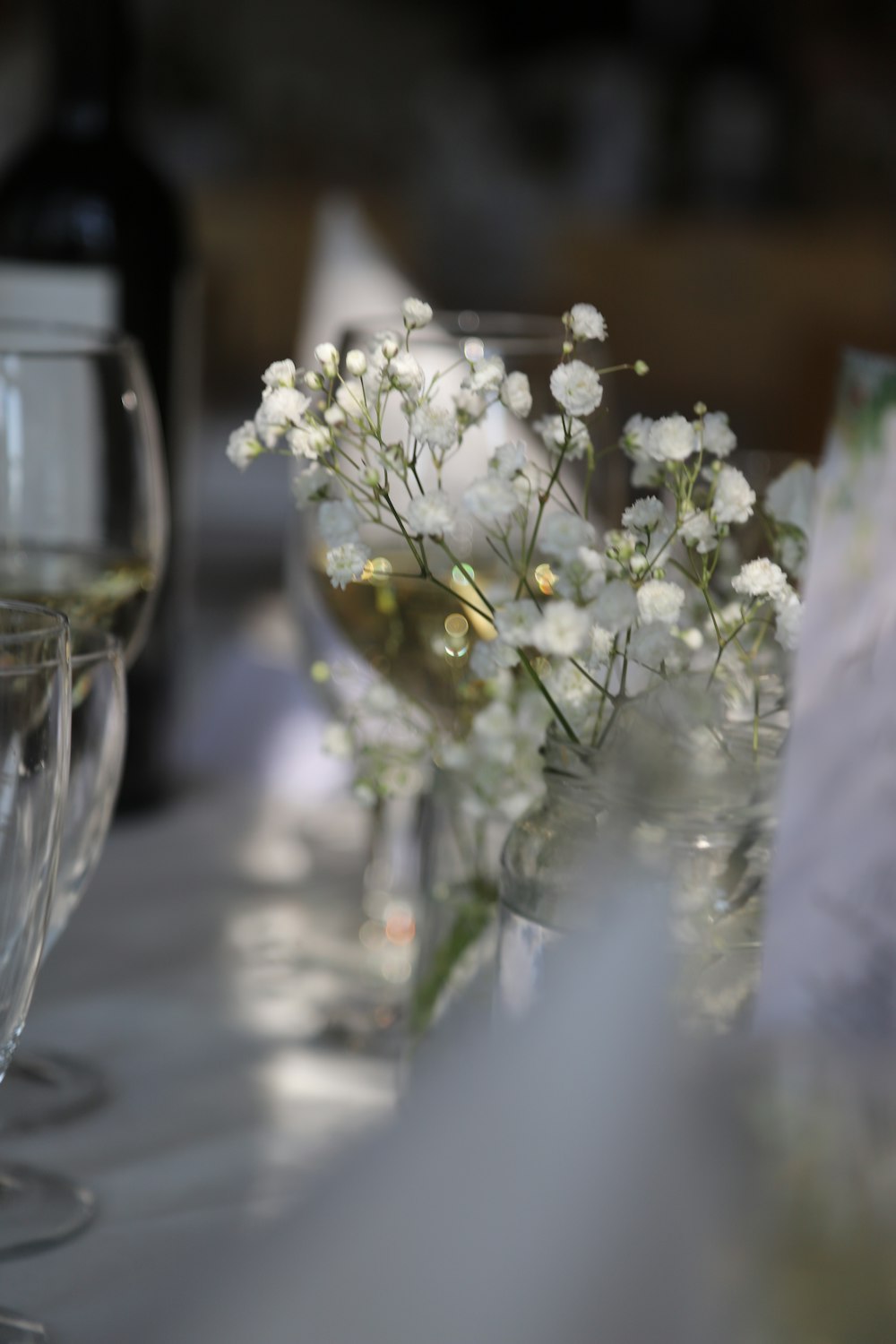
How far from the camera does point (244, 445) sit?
0.47 metres

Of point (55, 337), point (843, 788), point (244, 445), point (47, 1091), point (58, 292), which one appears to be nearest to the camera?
point (843, 788)

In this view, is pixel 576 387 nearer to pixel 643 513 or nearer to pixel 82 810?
pixel 643 513

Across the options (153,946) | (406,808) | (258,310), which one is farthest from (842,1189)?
(258,310)

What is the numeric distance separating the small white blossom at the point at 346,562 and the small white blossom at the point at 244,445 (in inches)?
2.0

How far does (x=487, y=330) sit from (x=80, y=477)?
19 cm

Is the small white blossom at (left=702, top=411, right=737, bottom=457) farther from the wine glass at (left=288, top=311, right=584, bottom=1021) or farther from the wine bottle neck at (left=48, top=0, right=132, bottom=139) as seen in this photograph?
the wine bottle neck at (left=48, top=0, right=132, bottom=139)

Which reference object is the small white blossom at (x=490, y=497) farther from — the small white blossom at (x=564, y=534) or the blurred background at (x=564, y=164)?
the blurred background at (x=564, y=164)

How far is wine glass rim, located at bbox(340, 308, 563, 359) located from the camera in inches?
26.8

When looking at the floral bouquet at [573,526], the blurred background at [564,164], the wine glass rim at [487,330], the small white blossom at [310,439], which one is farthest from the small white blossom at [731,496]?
the blurred background at [564,164]

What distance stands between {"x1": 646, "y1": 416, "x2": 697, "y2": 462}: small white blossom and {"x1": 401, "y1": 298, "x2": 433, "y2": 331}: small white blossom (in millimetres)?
77

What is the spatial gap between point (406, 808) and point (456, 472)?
0.79 feet

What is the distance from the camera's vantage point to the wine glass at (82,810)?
511mm

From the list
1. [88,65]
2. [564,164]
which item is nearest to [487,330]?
[88,65]

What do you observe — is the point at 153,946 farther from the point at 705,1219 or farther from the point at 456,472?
the point at 705,1219
